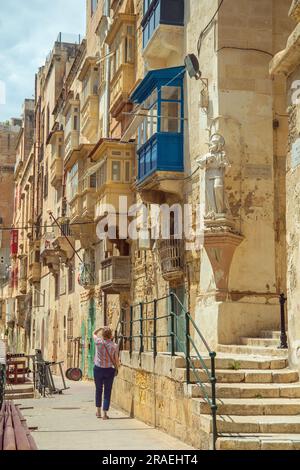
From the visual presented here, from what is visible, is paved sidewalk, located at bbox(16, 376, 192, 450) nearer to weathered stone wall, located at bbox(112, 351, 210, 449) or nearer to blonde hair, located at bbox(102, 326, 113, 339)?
weathered stone wall, located at bbox(112, 351, 210, 449)

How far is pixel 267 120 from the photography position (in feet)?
47.8

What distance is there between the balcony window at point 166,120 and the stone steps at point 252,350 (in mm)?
5278

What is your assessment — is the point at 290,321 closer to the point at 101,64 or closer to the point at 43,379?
the point at 43,379

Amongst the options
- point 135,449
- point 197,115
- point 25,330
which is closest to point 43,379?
point 197,115

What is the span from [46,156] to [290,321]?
113 ft

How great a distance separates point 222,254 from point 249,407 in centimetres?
615

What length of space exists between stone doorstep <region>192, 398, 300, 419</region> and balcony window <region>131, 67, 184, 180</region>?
9225mm

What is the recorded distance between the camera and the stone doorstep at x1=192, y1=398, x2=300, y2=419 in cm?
785

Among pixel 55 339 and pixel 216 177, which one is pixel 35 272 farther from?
pixel 216 177

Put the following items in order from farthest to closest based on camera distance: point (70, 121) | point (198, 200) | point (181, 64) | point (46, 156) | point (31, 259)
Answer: point (31, 259), point (46, 156), point (70, 121), point (181, 64), point (198, 200)

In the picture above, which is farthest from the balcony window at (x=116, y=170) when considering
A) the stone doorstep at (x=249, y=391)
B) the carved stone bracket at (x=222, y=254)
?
the stone doorstep at (x=249, y=391)

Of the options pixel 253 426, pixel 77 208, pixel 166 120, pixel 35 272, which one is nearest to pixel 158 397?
pixel 253 426

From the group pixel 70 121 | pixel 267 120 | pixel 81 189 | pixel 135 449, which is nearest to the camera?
pixel 135 449

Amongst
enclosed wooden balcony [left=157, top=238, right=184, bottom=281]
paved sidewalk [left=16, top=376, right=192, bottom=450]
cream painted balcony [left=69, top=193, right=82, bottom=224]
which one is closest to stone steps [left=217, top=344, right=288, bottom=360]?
paved sidewalk [left=16, top=376, right=192, bottom=450]
